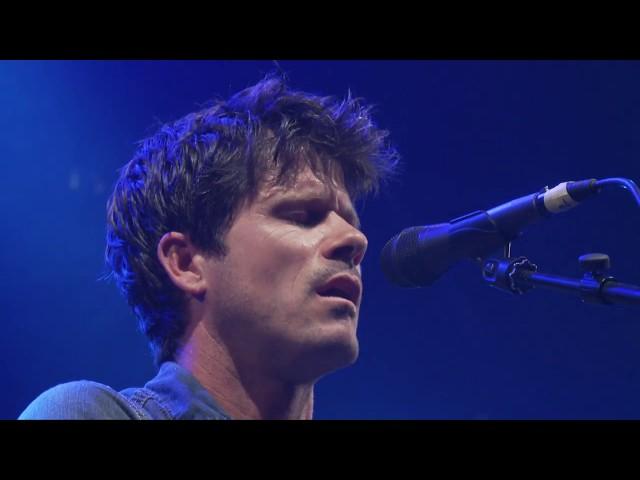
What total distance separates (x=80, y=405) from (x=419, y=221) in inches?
88.0

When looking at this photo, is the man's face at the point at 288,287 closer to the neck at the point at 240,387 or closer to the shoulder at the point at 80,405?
the neck at the point at 240,387

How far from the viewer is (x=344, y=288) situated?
1.63 meters

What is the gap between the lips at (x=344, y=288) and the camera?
1620mm

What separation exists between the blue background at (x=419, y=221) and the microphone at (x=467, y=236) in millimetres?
1338

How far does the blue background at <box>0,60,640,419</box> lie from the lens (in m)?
3.03

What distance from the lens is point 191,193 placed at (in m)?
1.78

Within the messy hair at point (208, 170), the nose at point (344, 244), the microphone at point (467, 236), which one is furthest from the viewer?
the messy hair at point (208, 170)

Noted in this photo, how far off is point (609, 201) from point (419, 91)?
1.15 meters

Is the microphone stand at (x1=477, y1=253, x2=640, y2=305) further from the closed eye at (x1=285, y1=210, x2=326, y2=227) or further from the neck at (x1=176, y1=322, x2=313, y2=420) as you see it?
the neck at (x1=176, y1=322, x2=313, y2=420)

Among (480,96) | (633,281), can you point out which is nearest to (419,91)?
(480,96)

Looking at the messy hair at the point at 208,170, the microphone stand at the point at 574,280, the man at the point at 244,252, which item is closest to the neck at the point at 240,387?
the man at the point at 244,252

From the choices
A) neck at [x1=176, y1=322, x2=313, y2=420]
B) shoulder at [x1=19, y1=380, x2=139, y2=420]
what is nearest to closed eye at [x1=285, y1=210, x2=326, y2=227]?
neck at [x1=176, y1=322, x2=313, y2=420]

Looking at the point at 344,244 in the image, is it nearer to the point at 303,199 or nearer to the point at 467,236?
the point at 303,199
